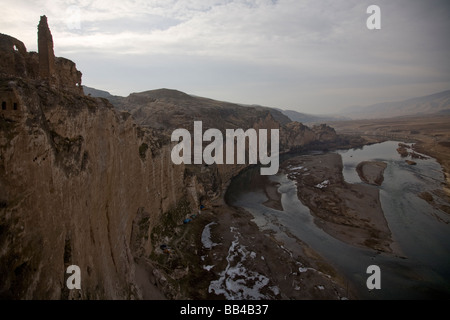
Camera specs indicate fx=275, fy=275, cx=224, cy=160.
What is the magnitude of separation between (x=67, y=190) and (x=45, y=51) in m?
9.14

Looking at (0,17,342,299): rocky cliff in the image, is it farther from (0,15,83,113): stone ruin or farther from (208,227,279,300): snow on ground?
(208,227,279,300): snow on ground

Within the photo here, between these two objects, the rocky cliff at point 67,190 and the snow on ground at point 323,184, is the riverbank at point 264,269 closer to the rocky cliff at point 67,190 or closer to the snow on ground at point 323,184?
the rocky cliff at point 67,190

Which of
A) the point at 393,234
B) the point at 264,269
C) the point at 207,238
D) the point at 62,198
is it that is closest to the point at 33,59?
the point at 62,198

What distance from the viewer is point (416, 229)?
35406mm

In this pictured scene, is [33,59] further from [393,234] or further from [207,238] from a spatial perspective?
[393,234]

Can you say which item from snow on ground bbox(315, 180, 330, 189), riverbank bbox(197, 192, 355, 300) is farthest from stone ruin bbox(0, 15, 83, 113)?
snow on ground bbox(315, 180, 330, 189)

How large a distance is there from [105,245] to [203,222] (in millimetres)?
21765

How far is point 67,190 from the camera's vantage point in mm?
11172

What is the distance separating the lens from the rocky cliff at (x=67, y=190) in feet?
27.0

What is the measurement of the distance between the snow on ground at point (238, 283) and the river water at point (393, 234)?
6.98m

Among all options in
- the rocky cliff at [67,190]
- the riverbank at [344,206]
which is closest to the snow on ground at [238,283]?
the rocky cliff at [67,190]

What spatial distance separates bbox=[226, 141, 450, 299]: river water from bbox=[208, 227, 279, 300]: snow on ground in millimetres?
6977
